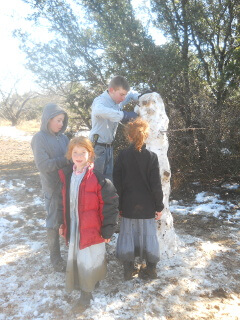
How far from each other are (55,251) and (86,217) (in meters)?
1.05

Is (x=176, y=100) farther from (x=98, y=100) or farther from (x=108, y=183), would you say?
(x=108, y=183)

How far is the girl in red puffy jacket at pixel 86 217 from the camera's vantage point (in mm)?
2441

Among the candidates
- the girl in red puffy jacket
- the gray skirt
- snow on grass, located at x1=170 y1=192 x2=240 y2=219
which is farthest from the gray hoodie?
snow on grass, located at x1=170 y1=192 x2=240 y2=219

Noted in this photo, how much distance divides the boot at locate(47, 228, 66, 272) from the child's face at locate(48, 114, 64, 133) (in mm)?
1147

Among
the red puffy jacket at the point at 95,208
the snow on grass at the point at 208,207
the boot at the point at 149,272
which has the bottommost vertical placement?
the boot at the point at 149,272

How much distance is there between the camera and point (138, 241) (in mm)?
2904

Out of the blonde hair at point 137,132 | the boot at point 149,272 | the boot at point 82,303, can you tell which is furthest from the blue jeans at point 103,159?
the boot at point 82,303

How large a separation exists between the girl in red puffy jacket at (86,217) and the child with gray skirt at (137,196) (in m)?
0.34

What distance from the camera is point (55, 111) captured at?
2.91 m

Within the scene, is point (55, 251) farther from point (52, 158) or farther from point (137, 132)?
point (137, 132)

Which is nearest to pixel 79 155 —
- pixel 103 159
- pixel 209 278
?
pixel 103 159

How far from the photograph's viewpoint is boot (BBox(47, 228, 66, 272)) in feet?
10.2

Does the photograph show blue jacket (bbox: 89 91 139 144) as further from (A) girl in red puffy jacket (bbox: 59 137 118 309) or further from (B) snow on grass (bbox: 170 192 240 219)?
(B) snow on grass (bbox: 170 192 240 219)

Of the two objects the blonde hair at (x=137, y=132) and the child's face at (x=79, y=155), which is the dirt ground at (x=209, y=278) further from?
the blonde hair at (x=137, y=132)
